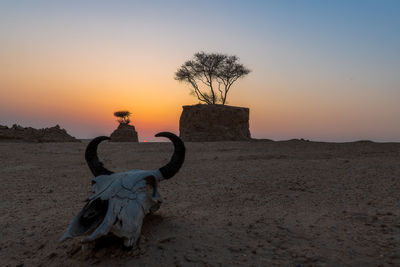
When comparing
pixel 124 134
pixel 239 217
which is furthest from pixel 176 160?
pixel 124 134

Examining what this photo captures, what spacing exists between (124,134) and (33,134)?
36.4 ft

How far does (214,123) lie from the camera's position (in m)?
20.3

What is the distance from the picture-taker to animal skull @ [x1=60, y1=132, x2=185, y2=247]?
2395mm

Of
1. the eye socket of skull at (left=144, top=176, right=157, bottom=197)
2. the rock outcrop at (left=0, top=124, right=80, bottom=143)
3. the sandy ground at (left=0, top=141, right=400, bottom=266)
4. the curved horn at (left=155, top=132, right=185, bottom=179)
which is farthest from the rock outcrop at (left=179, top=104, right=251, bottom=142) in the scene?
the eye socket of skull at (left=144, top=176, right=157, bottom=197)

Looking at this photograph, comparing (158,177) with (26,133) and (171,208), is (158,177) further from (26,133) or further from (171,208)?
(26,133)

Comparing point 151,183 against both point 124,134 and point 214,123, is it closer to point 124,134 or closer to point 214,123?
point 214,123

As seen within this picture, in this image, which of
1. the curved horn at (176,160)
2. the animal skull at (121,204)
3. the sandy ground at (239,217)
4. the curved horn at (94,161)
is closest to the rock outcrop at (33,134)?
the sandy ground at (239,217)

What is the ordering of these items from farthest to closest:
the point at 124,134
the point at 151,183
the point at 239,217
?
the point at 124,134
the point at 239,217
the point at 151,183

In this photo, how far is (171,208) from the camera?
413 cm

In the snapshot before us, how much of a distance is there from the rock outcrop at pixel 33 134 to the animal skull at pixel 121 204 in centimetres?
1479

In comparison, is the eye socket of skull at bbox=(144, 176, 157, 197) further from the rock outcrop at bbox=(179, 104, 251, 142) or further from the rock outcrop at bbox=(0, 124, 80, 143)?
the rock outcrop at bbox=(179, 104, 251, 142)

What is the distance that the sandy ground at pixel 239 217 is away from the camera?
2.62 metres

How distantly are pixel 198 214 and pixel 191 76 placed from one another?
24791mm

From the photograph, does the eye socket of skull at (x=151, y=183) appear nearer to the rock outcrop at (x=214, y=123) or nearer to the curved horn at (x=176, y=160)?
the curved horn at (x=176, y=160)
